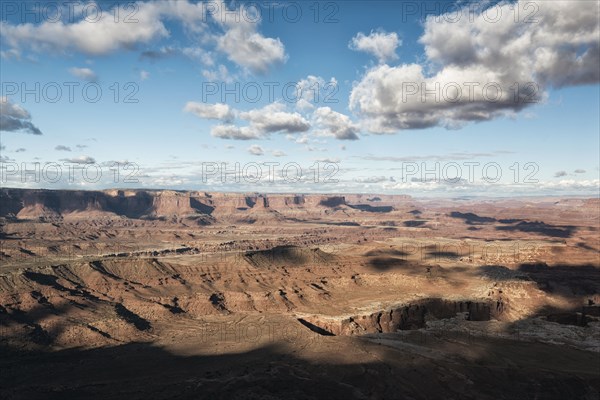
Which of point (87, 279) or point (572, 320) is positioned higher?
point (87, 279)

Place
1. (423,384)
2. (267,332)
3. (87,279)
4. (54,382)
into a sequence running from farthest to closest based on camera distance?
(87,279)
(267,332)
(54,382)
(423,384)

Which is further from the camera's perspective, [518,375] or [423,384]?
[518,375]

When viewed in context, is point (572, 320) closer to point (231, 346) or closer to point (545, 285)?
point (545, 285)

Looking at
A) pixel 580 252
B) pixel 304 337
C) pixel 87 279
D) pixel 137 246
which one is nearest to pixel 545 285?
pixel 580 252

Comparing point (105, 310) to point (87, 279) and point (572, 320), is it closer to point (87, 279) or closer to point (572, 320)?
point (87, 279)

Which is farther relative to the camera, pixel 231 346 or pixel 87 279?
pixel 87 279

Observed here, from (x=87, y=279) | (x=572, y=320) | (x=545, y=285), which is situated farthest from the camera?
(x=545, y=285)

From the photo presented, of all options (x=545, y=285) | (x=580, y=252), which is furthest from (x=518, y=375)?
(x=580, y=252)

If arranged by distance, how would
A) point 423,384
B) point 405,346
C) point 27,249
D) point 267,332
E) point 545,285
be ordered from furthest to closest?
point 27,249 → point 545,285 → point 267,332 → point 405,346 → point 423,384

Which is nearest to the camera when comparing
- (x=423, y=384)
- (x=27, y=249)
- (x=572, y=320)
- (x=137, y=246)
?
(x=423, y=384)
